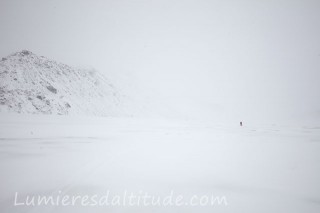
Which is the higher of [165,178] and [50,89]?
[165,178]

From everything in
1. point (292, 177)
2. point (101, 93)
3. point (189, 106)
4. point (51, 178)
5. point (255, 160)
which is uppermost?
point (51, 178)

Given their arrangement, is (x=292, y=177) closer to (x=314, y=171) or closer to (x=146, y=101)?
(x=314, y=171)

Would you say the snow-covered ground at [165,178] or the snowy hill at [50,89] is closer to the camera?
the snow-covered ground at [165,178]

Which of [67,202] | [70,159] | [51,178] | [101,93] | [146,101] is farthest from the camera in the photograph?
[146,101]

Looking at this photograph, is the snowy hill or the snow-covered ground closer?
the snow-covered ground

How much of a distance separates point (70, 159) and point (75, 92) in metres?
39.8

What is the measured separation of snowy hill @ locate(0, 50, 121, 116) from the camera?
103 feet

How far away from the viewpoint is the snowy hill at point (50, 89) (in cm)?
3135

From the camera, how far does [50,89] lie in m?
37.1

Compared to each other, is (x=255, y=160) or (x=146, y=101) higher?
(x=255, y=160)

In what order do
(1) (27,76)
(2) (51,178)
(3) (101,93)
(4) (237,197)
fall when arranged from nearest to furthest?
(4) (237,197), (2) (51,178), (1) (27,76), (3) (101,93)

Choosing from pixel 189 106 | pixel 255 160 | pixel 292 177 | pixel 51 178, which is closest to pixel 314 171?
pixel 292 177

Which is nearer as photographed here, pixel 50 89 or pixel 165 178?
pixel 165 178

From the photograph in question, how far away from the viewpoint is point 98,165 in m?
5.76
